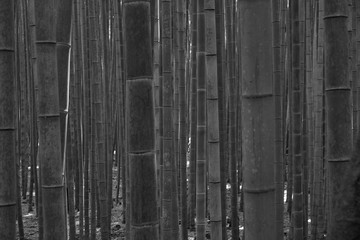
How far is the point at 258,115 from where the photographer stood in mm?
1096

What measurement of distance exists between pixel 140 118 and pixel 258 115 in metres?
0.31

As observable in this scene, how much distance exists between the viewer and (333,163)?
4.23ft

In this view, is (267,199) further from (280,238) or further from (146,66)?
(280,238)

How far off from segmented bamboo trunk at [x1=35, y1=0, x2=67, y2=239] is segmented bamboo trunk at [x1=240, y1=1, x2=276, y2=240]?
2.38ft

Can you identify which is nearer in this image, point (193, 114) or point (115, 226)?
point (193, 114)

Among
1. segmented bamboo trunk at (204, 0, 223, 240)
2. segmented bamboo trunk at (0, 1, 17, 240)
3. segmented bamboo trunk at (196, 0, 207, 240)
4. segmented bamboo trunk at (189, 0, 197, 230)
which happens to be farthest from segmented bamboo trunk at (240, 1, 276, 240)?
segmented bamboo trunk at (189, 0, 197, 230)

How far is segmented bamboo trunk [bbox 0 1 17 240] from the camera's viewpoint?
61.9 inches

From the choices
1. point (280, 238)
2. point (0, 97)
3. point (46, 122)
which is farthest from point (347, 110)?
point (280, 238)

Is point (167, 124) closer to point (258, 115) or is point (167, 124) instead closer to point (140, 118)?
point (140, 118)

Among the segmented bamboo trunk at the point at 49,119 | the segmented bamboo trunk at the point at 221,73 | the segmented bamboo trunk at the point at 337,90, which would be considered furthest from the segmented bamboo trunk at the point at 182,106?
the segmented bamboo trunk at the point at 337,90

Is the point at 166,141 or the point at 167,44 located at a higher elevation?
the point at 167,44

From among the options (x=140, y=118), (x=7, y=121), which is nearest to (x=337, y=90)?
(x=140, y=118)

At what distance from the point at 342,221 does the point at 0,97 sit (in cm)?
118

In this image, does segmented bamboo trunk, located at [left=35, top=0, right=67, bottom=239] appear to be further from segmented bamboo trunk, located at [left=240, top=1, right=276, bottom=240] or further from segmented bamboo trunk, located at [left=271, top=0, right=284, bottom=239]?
segmented bamboo trunk, located at [left=271, top=0, right=284, bottom=239]
